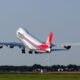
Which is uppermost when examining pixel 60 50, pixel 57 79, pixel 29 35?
pixel 29 35

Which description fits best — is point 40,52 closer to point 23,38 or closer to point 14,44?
point 14,44

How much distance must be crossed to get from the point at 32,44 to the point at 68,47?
2714cm

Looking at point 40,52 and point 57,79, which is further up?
point 40,52

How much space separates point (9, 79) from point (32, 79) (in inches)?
155

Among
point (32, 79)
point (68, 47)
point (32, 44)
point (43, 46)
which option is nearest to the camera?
point (32, 79)

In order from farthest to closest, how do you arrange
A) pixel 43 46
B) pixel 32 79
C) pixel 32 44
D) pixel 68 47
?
pixel 32 44 → pixel 43 46 → pixel 68 47 → pixel 32 79

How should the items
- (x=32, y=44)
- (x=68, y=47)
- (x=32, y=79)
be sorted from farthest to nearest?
(x=32, y=44)
(x=68, y=47)
(x=32, y=79)

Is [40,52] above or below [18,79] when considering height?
above

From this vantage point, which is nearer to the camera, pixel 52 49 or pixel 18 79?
pixel 18 79

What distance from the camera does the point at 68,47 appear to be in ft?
545

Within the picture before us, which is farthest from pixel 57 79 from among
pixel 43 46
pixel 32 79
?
pixel 43 46

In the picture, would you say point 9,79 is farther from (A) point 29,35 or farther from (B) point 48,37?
(A) point 29,35

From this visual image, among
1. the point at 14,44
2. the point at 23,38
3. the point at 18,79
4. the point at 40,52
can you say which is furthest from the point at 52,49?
the point at 18,79

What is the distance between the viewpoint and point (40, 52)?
578 ft
